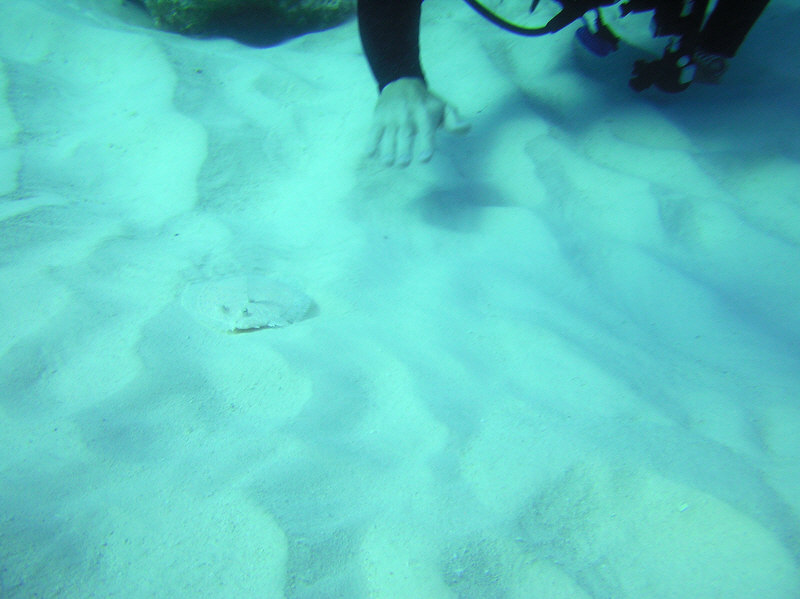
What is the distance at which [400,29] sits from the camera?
185 centimetres

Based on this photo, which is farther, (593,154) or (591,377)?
(593,154)

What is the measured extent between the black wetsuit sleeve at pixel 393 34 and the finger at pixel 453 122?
250mm

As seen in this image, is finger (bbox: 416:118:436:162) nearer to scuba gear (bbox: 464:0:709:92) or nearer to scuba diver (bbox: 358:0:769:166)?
scuba diver (bbox: 358:0:769:166)

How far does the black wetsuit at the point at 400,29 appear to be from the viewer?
1.85 metres

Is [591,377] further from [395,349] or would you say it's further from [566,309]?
[395,349]

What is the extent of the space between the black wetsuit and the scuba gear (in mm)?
116

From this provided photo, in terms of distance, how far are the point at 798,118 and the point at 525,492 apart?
2.32 meters

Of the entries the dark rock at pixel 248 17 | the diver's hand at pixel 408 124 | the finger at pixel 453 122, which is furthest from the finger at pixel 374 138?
the dark rock at pixel 248 17

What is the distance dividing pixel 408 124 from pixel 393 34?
1.58 ft

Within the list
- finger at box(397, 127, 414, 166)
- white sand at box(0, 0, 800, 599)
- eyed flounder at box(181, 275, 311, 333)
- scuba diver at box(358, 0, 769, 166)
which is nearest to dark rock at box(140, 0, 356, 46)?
white sand at box(0, 0, 800, 599)

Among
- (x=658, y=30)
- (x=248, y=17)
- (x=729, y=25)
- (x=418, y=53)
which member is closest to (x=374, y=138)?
(x=418, y=53)

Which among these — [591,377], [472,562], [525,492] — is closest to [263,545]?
[472,562]

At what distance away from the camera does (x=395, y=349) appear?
140 cm

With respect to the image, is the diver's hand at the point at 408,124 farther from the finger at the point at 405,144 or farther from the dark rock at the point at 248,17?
the dark rock at the point at 248,17
